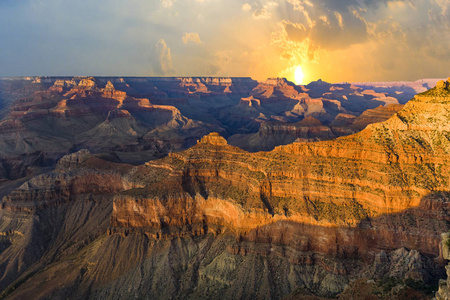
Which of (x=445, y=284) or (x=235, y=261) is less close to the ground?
(x=445, y=284)

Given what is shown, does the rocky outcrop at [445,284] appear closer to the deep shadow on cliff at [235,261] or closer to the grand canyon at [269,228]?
the grand canyon at [269,228]

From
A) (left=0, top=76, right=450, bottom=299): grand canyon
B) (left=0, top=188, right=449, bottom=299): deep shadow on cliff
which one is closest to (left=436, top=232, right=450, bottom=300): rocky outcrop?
(left=0, top=76, right=450, bottom=299): grand canyon

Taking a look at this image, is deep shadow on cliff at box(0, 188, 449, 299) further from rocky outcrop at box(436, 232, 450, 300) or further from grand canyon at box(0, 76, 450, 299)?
rocky outcrop at box(436, 232, 450, 300)

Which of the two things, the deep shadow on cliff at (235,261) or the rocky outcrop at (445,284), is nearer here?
the rocky outcrop at (445,284)

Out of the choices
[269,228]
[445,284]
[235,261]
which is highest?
[445,284]

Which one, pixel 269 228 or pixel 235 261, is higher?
pixel 269 228

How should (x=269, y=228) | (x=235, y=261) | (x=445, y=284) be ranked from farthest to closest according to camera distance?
(x=269, y=228) < (x=235, y=261) < (x=445, y=284)

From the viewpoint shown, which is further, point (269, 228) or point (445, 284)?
point (269, 228)

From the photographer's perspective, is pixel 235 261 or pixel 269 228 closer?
pixel 235 261

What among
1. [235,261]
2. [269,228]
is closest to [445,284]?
[269,228]

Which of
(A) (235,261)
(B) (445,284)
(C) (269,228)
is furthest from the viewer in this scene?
(C) (269,228)

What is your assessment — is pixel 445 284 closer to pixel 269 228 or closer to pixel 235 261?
pixel 269 228

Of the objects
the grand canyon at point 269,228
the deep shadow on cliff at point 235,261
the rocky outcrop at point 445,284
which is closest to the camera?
the rocky outcrop at point 445,284

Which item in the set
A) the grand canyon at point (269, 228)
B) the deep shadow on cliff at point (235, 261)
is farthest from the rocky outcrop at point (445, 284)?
the deep shadow on cliff at point (235, 261)
